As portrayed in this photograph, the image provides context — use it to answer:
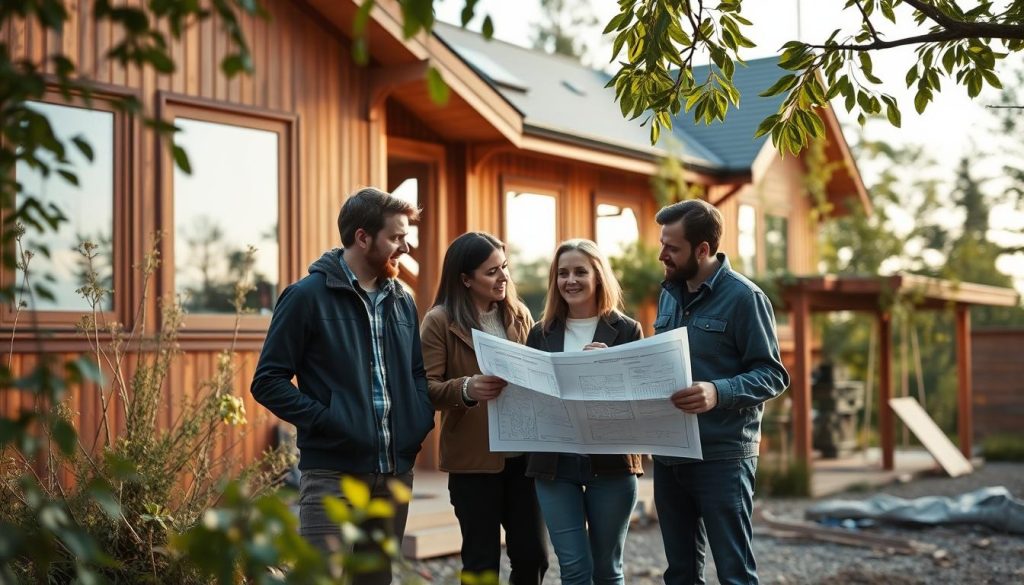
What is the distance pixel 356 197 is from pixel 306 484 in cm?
94

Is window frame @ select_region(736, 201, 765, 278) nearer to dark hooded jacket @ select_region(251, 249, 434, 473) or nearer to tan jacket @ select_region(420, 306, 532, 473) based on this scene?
tan jacket @ select_region(420, 306, 532, 473)

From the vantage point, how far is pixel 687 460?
13.1 ft

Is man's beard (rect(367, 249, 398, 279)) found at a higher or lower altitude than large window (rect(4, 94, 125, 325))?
lower

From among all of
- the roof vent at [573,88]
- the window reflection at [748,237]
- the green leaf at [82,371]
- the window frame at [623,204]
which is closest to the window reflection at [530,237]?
the window frame at [623,204]

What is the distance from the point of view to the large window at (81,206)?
718 centimetres

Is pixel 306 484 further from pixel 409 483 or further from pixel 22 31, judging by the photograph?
pixel 22 31

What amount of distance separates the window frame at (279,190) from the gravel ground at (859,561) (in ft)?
7.29

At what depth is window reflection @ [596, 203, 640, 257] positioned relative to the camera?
1304 centimetres

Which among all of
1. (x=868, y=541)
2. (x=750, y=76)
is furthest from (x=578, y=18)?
(x=868, y=541)

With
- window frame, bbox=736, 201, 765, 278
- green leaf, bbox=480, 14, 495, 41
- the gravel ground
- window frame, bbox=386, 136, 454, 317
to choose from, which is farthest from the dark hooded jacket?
window frame, bbox=736, 201, 765, 278

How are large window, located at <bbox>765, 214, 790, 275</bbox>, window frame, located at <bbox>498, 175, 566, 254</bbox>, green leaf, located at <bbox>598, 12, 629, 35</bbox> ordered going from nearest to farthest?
green leaf, located at <bbox>598, 12, 629, 35</bbox>, window frame, located at <bbox>498, 175, 566, 254</bbox>, large window, located at <bbox>765, 214, 790, 275</bbox>

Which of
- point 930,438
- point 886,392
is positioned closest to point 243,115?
point 930,438

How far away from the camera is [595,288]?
4207 mm

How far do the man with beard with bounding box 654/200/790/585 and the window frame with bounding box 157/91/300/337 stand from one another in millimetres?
4262
